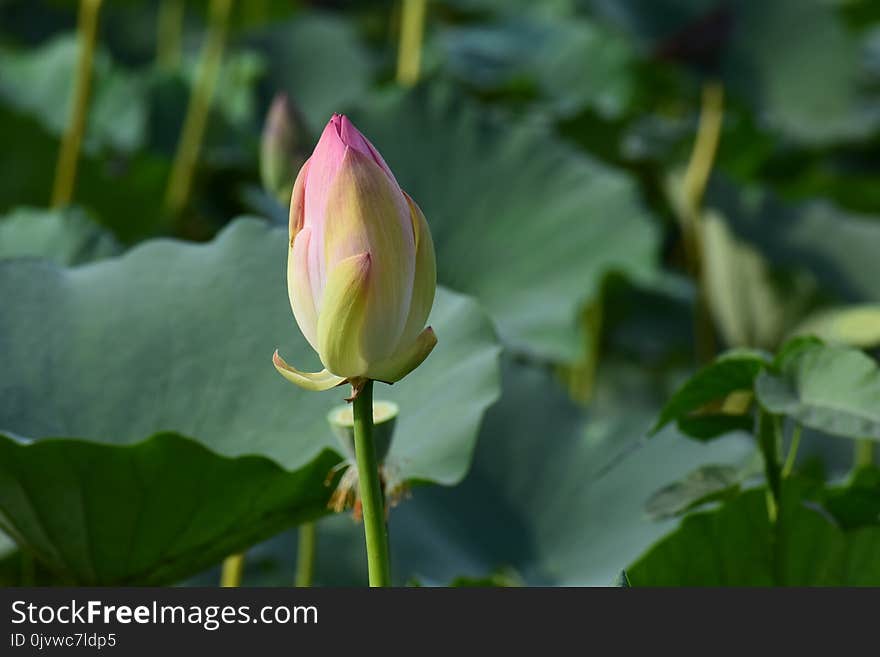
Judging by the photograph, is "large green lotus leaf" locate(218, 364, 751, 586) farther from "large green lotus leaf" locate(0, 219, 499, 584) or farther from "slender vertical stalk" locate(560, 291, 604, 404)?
"slender vertical stalk" locate(560, 291, 604, 404)

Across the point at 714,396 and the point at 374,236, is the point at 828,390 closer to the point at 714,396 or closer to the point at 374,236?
the point at 714,396

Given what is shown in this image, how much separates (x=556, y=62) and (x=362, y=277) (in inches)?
80.7

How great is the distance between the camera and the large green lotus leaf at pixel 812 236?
1.40 m

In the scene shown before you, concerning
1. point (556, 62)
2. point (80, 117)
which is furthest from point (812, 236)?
point (556, 62)

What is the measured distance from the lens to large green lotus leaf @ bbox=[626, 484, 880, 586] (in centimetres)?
66

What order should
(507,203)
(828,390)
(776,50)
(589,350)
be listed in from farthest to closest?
1. (776,50)
2. (589,350)
3. (507,203)
4. (828,390)

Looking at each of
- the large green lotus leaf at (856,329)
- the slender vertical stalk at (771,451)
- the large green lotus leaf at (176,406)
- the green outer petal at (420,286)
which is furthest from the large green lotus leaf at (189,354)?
the large green lotus leaf at (856,329)

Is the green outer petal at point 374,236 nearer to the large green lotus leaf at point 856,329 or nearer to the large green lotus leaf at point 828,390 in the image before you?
the large green lotus leaf at point 828,390

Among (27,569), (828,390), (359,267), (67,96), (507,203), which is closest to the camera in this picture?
(359,267)

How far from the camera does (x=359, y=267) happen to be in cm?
39

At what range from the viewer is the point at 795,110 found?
7.22 feet

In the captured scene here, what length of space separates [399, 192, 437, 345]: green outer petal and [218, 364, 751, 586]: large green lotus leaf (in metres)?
0.49

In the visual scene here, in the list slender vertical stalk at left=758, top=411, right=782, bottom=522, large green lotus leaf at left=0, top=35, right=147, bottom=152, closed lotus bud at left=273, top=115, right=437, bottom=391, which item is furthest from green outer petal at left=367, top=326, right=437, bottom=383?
large green lotus leaf at left=0, top=35, right=147, bottom=152

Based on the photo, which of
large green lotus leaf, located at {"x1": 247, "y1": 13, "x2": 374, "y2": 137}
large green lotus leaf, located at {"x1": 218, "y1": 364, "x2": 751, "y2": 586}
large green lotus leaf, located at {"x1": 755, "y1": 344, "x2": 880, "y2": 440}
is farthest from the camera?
large green lotus leaf, located at {"x1": 247, "y1": 13, "x2": 374, "y2": 137}
